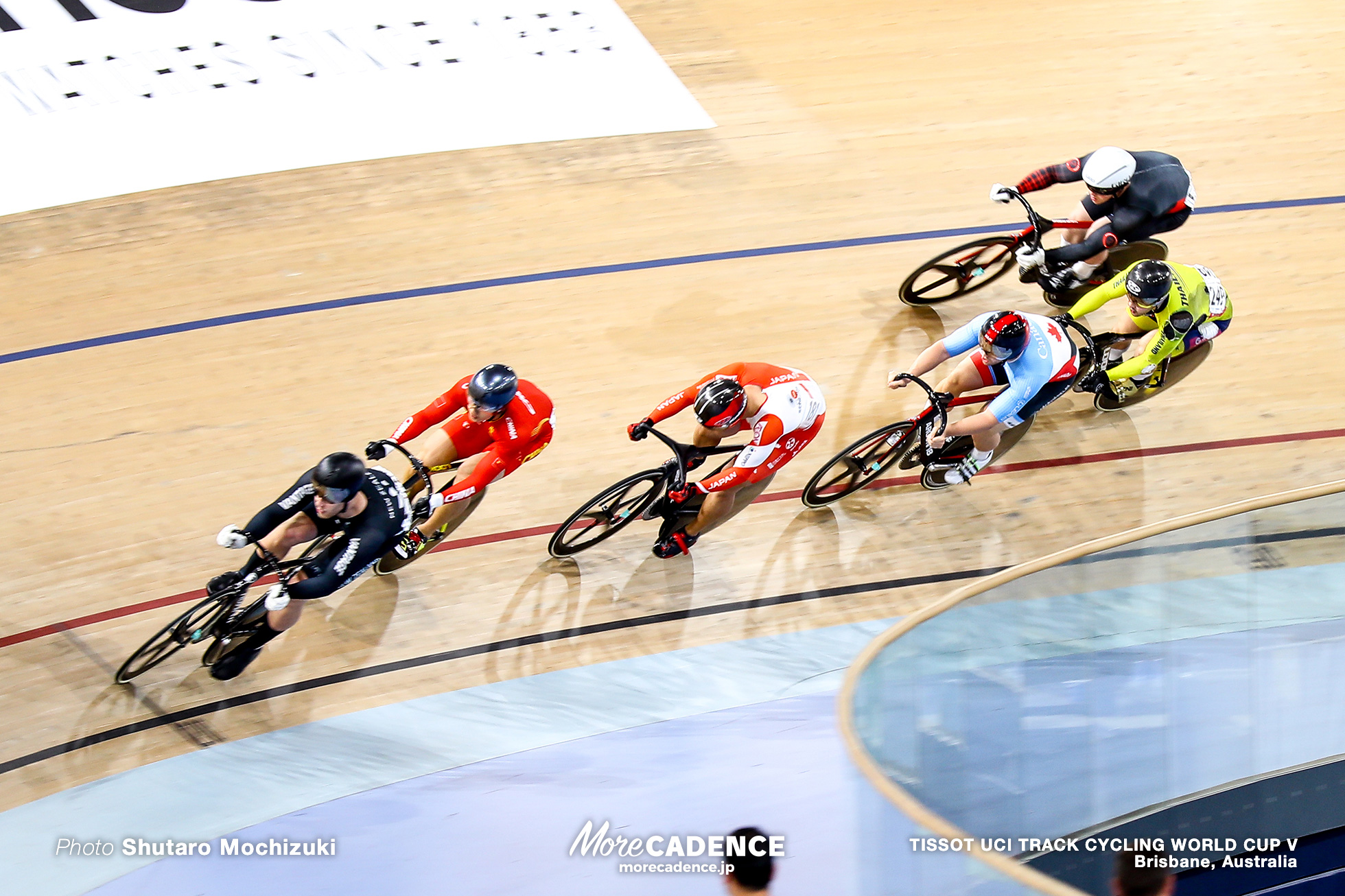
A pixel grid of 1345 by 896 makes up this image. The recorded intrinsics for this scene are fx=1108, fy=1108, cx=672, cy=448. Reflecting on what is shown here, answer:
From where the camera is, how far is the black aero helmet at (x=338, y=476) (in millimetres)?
3465

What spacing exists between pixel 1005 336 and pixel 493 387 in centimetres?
196

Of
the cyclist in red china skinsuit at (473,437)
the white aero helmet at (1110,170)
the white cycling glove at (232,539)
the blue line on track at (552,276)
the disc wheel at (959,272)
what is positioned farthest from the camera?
the disc wheel at (959,272)

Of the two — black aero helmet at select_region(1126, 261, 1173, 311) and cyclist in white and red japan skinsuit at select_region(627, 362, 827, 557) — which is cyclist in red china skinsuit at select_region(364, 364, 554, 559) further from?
black aero helmet at select_region(1126, 261, 1173, 311)

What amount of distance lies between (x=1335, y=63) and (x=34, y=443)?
7959mm

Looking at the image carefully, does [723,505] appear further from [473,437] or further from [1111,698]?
[1111,698]

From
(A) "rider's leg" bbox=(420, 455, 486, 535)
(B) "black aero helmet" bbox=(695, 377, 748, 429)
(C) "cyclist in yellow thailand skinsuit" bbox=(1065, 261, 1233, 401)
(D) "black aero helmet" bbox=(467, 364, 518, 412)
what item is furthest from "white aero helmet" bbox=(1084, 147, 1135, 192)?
(A) "rider's leg" bbox=(420, 455, 486, 535)

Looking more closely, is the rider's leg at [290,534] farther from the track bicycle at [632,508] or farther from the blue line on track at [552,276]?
the blue line on track at [552,276]

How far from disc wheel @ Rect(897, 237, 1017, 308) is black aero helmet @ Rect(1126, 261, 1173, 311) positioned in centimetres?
81

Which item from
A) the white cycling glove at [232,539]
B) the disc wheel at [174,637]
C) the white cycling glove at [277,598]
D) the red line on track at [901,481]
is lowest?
the red line on track at [901,481]

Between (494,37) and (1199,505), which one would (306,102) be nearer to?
(494,37)

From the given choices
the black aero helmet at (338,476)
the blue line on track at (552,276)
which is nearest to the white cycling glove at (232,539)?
the black aero helmet at (338,476)

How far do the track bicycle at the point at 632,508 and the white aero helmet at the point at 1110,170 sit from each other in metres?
2.10

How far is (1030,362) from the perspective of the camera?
14.5 ft

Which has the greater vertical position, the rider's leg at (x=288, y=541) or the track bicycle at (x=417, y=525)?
the rider's leg at (x=288, y=541)
